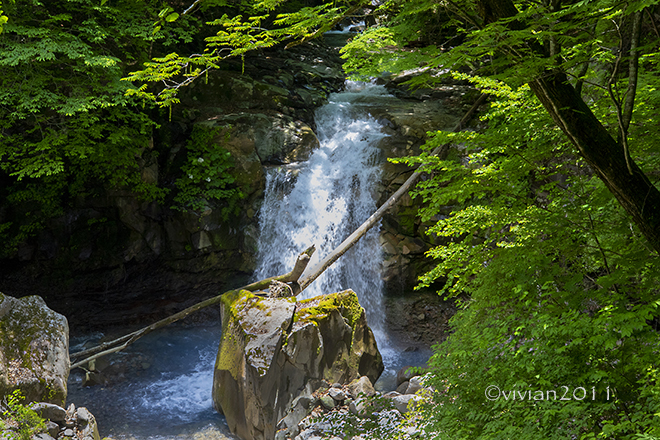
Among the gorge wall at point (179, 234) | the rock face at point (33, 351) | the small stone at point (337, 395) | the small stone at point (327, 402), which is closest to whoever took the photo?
the rock face at point (33, 351)

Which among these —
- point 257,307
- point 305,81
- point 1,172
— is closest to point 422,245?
point 257,307

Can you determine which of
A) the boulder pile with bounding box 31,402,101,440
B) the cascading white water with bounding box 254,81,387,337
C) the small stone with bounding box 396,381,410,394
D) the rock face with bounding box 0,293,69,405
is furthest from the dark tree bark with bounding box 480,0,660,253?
the cascading white water with bounding box 254,81,387,337

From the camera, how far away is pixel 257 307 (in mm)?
5965

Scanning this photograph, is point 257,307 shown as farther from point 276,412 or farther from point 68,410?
point 68,410

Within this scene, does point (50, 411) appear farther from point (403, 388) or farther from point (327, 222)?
point (327, 222)

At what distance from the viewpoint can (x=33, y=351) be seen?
16.7 ft

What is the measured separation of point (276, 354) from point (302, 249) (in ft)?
13.9

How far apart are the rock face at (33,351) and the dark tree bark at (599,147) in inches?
245

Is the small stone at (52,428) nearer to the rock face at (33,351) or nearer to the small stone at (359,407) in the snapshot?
the rock face at (33,351)

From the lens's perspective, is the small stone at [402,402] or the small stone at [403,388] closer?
the small stone at [402,402]

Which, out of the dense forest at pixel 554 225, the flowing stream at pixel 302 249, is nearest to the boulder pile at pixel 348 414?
the dense forest at pixel 554 225

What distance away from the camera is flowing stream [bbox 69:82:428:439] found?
283 inches

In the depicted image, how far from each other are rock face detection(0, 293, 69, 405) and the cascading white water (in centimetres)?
480

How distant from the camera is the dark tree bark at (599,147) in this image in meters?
2.32
